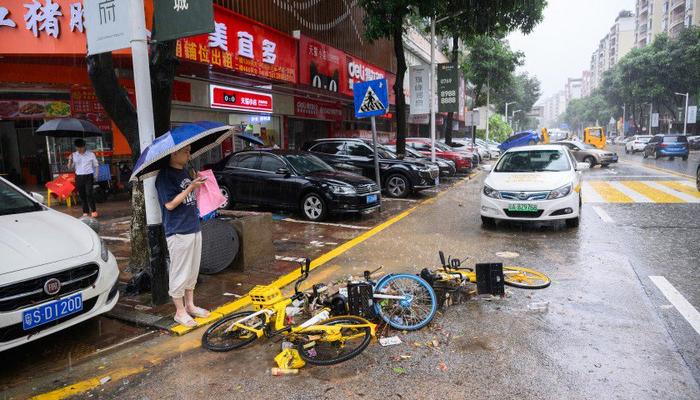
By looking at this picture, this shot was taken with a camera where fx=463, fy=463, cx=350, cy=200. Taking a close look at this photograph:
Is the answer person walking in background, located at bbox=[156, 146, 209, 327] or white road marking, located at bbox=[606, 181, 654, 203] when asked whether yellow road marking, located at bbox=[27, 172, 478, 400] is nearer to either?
person walking in background, located at bbox=[156, 146, 209, 327]

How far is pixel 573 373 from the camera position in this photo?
3.40m

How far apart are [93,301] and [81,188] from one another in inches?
268

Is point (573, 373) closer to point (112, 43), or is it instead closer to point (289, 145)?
point (112, 43)

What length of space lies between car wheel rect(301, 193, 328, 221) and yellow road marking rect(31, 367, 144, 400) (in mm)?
6130

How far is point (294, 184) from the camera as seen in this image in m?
9.81

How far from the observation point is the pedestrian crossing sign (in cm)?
1031

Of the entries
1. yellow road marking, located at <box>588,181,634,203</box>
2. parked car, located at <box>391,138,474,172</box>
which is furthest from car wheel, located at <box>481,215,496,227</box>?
parked car, located at <box>391,138,474,172</box>

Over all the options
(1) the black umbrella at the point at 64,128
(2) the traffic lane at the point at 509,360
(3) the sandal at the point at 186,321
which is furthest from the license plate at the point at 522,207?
(1) the black umbrella at the point at 64,128

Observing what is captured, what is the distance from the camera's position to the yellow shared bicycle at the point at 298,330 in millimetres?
3744

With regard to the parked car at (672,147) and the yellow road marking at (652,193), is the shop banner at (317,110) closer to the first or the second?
the yellow road marking at (652,193)

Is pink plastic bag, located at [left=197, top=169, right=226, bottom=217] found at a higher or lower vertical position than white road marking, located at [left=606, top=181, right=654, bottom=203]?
higher

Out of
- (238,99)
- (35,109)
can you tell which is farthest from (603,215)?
(35,109)

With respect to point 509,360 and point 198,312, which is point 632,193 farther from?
point 198,312

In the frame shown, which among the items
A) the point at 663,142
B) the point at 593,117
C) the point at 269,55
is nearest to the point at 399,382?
the point at 269,55
